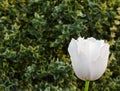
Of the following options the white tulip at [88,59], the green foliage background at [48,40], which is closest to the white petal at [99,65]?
the white tulip at [88,59]

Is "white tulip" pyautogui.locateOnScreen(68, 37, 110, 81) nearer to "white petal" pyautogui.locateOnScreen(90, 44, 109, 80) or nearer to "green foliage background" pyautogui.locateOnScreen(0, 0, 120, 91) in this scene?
"white petal" pyautogui.locateOnScreen(90, 44, 109, 80)

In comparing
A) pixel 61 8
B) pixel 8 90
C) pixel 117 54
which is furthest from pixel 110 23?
pixel 8 90

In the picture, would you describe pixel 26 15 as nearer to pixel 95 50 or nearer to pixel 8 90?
pixel 8 90

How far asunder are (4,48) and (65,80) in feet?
1.65

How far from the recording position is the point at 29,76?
319 centimetres

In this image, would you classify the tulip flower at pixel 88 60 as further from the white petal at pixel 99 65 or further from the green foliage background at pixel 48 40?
the green foliage background at pixel 48 40

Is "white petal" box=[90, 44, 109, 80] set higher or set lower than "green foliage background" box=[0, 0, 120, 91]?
higher

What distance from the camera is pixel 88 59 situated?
1900mm

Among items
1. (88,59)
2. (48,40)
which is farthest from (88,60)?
(48,40)

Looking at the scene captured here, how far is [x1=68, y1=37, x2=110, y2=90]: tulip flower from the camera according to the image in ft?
6.19

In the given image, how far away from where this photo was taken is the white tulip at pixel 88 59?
189 cm

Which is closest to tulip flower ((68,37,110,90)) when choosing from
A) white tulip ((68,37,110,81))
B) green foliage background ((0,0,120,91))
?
white tulip ((68,37,110,81))

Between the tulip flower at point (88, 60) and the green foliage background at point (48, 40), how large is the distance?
121cm

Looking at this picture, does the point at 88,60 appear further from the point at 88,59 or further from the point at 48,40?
the point at 48,40
